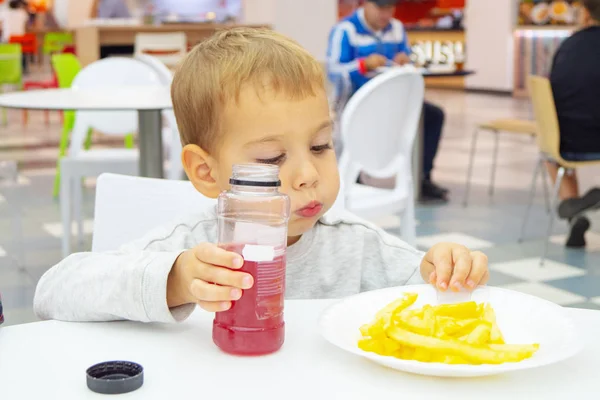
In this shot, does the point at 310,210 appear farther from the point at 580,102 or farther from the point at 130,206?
the point at 580,102

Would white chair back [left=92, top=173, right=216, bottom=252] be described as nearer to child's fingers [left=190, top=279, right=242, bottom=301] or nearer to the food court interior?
the food court interior

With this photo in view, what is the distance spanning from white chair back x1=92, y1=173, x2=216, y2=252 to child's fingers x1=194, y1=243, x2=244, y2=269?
0.61 meters

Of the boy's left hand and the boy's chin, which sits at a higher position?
the boy's chin

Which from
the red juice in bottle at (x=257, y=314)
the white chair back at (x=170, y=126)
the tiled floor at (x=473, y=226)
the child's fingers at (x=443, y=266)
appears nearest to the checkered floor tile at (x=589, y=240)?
the tiled floor at (x=473, y=226)

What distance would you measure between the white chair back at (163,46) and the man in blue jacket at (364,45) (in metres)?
2.94

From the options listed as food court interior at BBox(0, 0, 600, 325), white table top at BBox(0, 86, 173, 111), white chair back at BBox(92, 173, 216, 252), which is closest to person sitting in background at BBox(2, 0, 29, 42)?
food court interior at BBox(0, 0, 600, 325)

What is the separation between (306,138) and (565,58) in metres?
3.66

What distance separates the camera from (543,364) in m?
0.80

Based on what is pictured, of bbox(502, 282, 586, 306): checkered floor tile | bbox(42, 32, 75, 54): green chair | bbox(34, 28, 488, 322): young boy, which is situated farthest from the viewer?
bbox(42, 32, 75, 54): green chair

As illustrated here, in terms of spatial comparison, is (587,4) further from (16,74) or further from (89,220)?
(16,74)

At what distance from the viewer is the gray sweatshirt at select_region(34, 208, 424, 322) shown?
998mm

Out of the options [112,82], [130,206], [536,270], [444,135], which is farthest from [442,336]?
[444,135]

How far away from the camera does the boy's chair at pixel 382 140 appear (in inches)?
122

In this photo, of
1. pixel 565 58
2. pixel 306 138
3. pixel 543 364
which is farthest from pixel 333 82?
pixel 543 364
